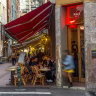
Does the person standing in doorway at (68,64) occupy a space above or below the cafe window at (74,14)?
below

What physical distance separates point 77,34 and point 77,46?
0.62m

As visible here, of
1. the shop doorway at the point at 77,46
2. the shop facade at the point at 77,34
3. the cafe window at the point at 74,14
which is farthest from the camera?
the shop doorway at the point at 77,46

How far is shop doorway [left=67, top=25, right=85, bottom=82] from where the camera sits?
10.6 m

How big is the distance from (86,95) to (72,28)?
12.6 ft

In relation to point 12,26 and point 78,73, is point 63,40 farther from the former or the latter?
point 12,26

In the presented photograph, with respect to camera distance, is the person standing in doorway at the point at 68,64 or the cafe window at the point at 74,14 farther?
the cafe window at the point at 74,14

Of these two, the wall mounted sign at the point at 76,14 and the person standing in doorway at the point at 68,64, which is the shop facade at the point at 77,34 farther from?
the person standing in doorway at the point at 68,64

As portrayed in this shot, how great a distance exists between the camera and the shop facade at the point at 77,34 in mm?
9133

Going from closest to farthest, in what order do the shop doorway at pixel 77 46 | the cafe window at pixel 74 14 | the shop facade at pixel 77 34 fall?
1. the shop facade at pixel 77 34
2. the cafe window at pixel 74 14
3. the shop doorway at pixel 77 46

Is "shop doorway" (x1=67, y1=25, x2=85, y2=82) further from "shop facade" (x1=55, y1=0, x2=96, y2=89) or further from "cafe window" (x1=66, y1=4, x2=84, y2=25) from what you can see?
"cafe window" (x1=66, y1=4, x2=84, y2=25)

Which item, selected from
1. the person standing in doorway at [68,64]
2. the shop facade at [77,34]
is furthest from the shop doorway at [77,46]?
the person standing in doorway at [68,64]

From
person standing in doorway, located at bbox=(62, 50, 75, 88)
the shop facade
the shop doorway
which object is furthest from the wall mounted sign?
person standing in doorway, located at bbox=(62, 50, 75, 88)

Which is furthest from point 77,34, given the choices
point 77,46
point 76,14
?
point 76,14

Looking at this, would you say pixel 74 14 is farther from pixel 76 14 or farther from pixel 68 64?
pixel 68 64
